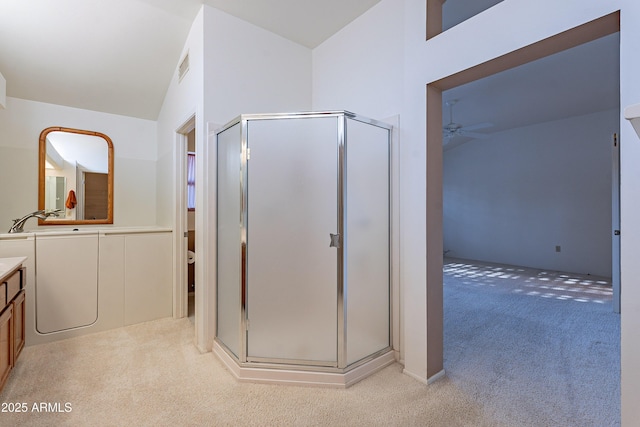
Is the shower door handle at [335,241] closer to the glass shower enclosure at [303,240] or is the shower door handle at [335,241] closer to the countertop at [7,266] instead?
the glass shower enclosure at [303,240]

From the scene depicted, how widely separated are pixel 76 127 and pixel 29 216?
3.43ft

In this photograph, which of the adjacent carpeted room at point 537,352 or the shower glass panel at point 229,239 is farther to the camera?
the shower glass panel at point 229,239

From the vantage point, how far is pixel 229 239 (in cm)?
218

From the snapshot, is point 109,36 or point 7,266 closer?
point 7,266

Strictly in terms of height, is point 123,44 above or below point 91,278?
above

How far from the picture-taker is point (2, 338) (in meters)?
1.67

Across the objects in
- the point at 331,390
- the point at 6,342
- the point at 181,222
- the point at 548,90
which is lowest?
the point at 331,390

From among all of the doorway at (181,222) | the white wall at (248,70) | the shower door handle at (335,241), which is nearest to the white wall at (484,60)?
the shower door handle at (335,241)

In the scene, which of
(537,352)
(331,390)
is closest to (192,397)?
(331,390)

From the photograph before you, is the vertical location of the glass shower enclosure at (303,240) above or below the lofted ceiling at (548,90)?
below

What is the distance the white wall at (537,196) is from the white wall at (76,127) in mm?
6468

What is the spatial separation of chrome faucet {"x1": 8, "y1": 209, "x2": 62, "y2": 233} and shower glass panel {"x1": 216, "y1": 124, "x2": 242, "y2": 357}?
1.84m

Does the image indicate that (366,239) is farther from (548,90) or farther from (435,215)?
(548,90)

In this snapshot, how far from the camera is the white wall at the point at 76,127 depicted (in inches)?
107
